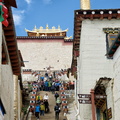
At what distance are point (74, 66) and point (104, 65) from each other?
9237 millimetres

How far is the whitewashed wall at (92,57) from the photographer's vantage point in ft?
61.2

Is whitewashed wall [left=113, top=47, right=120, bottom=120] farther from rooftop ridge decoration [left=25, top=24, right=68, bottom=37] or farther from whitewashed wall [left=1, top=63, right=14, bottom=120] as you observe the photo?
rooftop ridge decoration [left=25, top=24, right=68, bottom=37]

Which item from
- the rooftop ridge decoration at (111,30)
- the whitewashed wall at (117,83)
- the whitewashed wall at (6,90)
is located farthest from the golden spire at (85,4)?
the whitewashed wall at (117,83)

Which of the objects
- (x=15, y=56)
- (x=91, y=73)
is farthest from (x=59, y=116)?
(x=15, y=56)

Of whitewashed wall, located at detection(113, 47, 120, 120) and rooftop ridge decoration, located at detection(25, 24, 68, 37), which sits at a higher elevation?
rooftop ridge decoration, located at detection(25, 24, 68, 37)

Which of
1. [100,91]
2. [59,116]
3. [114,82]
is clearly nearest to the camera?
[114,82]

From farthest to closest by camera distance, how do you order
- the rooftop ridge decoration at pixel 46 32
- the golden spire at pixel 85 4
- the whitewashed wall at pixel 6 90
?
the rooftop ridge decoration at pixel 46 32 → the golden spire at pixel 85 4 → the whitewashed wall at pixel 6 90

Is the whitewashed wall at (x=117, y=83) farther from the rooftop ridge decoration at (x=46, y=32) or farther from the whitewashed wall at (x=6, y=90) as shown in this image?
the rooftop ridge decoration at (x=46, y=32)

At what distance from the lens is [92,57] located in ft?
62.9

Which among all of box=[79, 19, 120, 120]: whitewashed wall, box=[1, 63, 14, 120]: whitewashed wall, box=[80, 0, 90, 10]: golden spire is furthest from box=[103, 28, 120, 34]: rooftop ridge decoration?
box=[80, 0, 90, 10]: golden spire

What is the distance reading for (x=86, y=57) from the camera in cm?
1923

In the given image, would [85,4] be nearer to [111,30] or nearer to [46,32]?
[111,30]

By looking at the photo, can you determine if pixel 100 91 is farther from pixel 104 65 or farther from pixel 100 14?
pixel 100 14

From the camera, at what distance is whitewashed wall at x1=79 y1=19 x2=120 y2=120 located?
18.6 m
